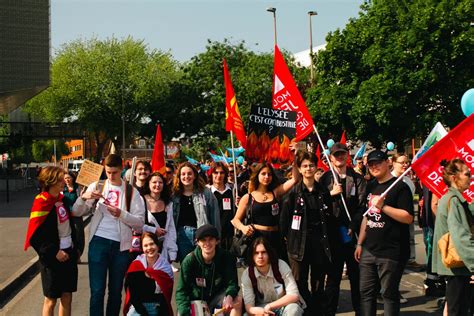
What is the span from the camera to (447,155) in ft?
21.1

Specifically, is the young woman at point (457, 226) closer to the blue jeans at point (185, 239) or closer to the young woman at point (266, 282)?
the young woman at point (266, 282)

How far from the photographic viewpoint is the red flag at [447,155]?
6340 millimetres

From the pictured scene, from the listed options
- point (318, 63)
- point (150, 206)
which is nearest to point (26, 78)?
point (318, 63)

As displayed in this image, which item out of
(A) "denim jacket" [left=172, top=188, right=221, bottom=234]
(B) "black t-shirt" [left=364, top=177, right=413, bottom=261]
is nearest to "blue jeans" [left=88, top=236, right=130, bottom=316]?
(A) "denim jacket" [left=172, top=188, right=221, bottom=234]

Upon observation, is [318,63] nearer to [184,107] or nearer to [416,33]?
[416,33]

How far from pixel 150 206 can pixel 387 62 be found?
20.1m

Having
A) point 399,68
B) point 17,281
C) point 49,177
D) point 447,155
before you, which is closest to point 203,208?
point 49,177

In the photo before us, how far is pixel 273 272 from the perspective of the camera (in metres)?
6.31

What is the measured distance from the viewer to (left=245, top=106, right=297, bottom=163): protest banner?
892 cm

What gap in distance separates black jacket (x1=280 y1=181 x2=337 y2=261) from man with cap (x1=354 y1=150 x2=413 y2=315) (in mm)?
604

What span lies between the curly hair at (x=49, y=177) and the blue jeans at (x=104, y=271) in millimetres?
676

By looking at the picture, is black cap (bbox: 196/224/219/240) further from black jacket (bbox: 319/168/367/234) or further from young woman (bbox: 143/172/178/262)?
black jacket (bbox: 319/168/367/234)

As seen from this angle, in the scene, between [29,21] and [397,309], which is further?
[29,21]

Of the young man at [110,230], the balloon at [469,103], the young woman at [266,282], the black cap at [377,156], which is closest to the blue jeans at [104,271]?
the young man at [110,230]
